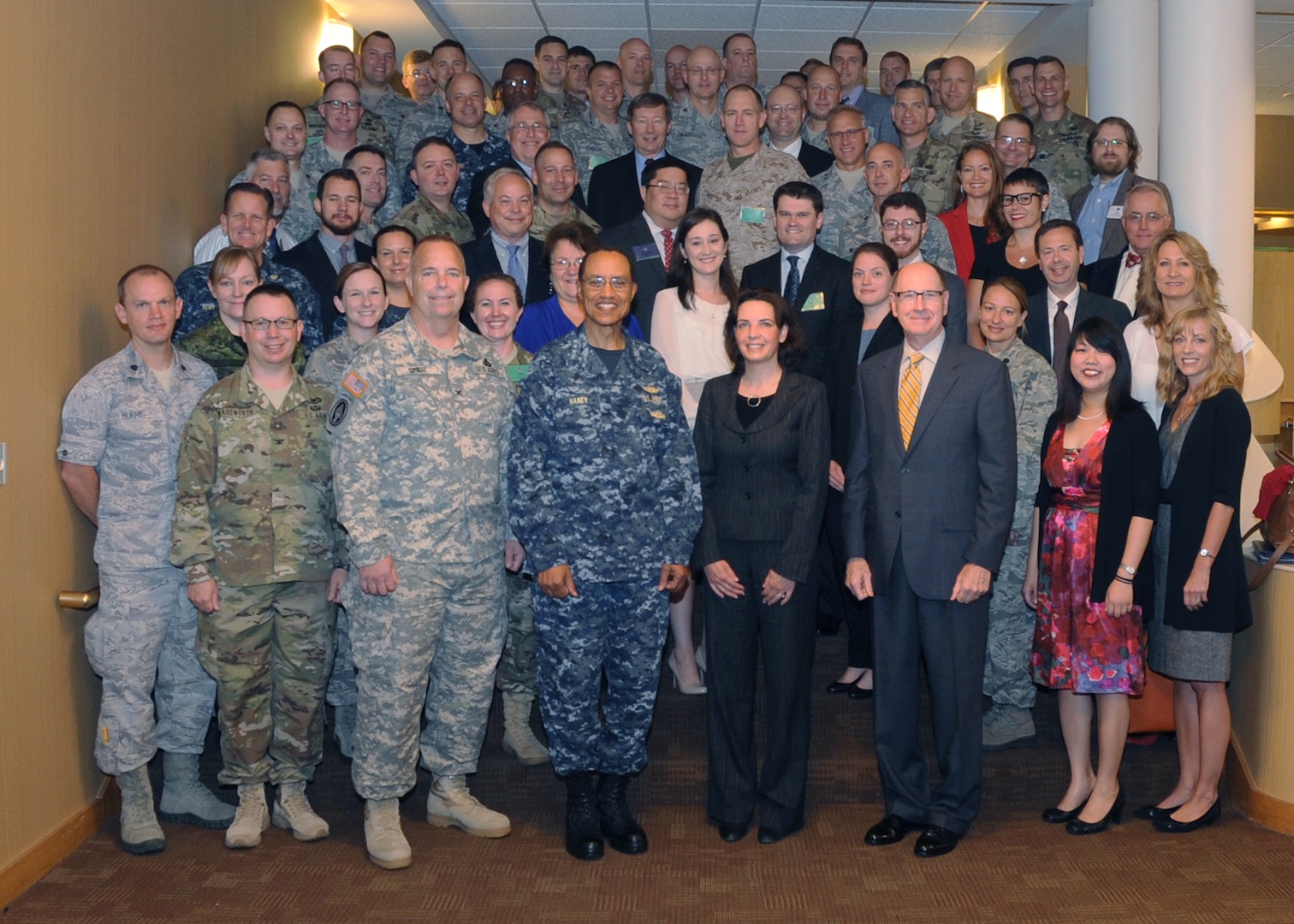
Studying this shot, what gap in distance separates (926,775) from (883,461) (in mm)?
1024

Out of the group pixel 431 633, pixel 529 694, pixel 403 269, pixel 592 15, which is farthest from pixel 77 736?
pixel 592 15

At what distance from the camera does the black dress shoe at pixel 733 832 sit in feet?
12.3

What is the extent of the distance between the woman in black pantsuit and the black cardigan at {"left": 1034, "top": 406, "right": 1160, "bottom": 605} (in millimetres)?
877

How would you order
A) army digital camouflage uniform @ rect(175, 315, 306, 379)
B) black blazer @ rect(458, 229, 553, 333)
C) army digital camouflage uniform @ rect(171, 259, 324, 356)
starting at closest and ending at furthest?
army digital camouflage uniform @ rect(175, 315, 306, 379)
army digital camouflage uniform @ rect(171, 259, 324, 356)
black blazer @ rect(458, 229, 553, 333)

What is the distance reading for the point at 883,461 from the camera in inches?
144

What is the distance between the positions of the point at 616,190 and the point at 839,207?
1.04 metres

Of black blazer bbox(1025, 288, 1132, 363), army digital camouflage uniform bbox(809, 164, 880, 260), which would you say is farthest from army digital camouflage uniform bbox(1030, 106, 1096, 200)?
black blazer bbox(1025, 288, 1132, 363)

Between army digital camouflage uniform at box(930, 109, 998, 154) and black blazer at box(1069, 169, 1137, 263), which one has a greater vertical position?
army digital camouflage uniform at box(930, 109, 998, 154)

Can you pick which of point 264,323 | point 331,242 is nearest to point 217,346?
point 264,323

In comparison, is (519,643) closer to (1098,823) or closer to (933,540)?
(933,540)

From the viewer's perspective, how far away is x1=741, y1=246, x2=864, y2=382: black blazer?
447 centimetres

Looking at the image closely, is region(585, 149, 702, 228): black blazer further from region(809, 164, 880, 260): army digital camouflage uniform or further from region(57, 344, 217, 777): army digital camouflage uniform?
region(57, 344, 217, 777): army digital camouflage uniform

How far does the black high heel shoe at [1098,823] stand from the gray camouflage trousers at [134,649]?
290 cm

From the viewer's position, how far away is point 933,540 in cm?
356
